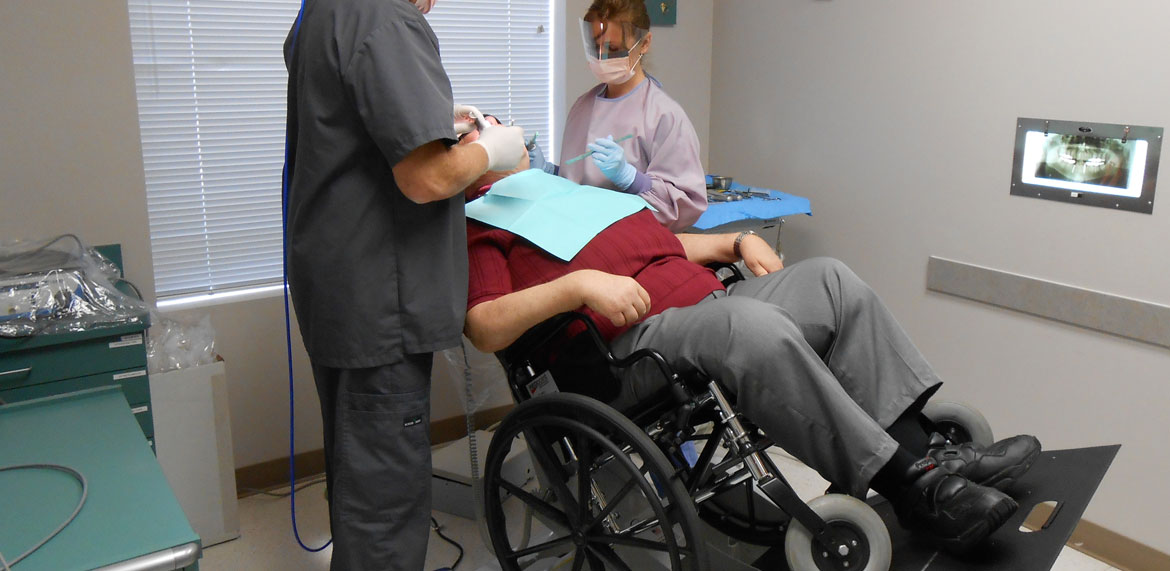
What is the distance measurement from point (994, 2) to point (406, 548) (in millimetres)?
2086

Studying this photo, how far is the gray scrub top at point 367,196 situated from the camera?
1.47 metres

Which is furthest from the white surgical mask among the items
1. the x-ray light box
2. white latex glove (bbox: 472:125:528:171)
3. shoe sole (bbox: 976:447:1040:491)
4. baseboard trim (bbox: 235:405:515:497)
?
shoe sole (bbox: 976:447:1040:491)

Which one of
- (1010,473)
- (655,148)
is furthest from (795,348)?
(655,148)

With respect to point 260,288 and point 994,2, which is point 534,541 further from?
point 994,2

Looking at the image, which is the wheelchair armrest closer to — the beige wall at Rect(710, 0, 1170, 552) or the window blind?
the window blind

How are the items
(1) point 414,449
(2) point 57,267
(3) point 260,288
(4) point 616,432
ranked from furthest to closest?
(3) point 260,288
(2) point 57,267
(1) point 414,449
(4) point 616,432

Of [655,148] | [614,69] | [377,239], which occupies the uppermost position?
[614,69]

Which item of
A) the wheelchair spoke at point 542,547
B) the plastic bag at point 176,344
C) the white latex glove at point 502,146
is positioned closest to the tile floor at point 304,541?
the wheelchair spoke at point 542,547

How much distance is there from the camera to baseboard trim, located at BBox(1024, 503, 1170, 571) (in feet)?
7.52

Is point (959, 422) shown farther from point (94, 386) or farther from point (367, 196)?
point (94, 386)

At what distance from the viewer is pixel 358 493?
168 cm

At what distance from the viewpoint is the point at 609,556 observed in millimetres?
1741

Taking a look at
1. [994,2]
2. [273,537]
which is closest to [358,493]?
[273,537]

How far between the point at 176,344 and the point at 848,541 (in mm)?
1725
